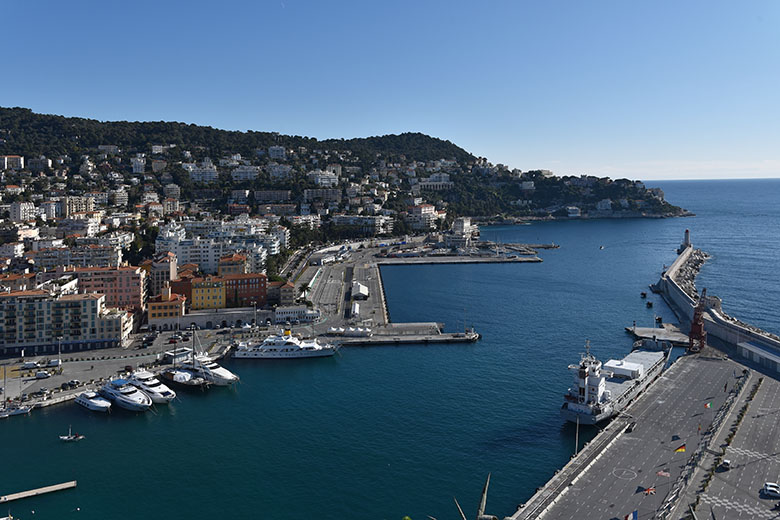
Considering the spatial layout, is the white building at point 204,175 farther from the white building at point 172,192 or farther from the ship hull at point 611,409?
the ship hull at point 611,409

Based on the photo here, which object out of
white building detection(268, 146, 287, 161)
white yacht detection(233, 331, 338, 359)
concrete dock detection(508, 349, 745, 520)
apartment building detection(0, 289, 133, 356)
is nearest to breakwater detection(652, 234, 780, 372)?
concrete dock detection(508, 349, 745, 520)

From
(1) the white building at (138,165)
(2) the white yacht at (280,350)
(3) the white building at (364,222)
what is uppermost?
(1) the white building at (138,165)

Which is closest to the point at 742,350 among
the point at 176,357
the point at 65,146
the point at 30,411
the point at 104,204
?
the point at 176,357

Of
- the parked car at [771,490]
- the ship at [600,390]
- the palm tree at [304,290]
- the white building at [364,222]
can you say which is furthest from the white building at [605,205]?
the parked car at [771,490]

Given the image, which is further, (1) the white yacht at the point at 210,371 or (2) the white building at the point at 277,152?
(2) the white building at the point at 277,152

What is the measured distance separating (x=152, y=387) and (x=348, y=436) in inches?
388

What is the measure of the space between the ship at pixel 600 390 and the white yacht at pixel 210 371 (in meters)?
15.3

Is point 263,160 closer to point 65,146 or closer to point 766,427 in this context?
point 65,146

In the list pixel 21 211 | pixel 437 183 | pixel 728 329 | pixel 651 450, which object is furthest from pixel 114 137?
pixel 651 450

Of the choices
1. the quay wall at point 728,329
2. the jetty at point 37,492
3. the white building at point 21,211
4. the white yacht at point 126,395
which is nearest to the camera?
the jetty at point 37,492

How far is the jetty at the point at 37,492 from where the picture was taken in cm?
1788

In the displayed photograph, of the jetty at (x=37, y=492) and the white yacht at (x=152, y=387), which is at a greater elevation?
the white yacht at (x=152, y=387)

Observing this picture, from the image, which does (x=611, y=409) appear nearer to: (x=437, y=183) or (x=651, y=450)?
(x=651, y=450)

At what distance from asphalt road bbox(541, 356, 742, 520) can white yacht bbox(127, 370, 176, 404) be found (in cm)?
1750
